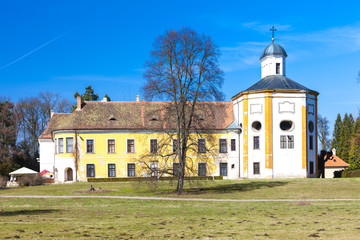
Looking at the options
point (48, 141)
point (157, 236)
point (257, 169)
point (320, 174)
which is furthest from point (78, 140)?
point (157, 236)

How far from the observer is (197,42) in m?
30.1

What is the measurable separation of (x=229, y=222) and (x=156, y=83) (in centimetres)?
1612

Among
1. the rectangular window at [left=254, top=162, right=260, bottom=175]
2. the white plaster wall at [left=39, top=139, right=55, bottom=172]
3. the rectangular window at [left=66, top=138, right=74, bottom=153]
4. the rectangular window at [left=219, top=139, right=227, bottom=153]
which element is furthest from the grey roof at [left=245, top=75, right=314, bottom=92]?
the white plaster wall at [left=39, top=139, right=55, bottom=172]

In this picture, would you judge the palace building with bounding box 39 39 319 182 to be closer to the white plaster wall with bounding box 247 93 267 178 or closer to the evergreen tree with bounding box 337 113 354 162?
the white plaster wall with bounding box 247 93 267 178

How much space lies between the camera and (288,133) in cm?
4719

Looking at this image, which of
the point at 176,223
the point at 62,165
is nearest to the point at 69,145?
the point at 62,165

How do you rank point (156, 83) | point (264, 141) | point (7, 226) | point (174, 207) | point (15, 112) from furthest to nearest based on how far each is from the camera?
1. point (15, 112)
2. point (264, 141)
3. point (156, 83)
4. point (174, 207)
5. point (7, 226)

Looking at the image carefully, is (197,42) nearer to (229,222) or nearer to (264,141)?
(229,222)

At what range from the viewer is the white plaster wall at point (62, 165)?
48.9 meters

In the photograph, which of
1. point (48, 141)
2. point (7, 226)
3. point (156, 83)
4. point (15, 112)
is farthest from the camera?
point (15, 112)

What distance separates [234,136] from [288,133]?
20.5 ft

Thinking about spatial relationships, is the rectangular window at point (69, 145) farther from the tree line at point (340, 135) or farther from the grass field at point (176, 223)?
the tree line at point (340, 135)

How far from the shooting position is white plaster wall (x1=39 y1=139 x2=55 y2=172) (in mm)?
55156

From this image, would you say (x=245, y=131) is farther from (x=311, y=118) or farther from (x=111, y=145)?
(x=111, y=145)
